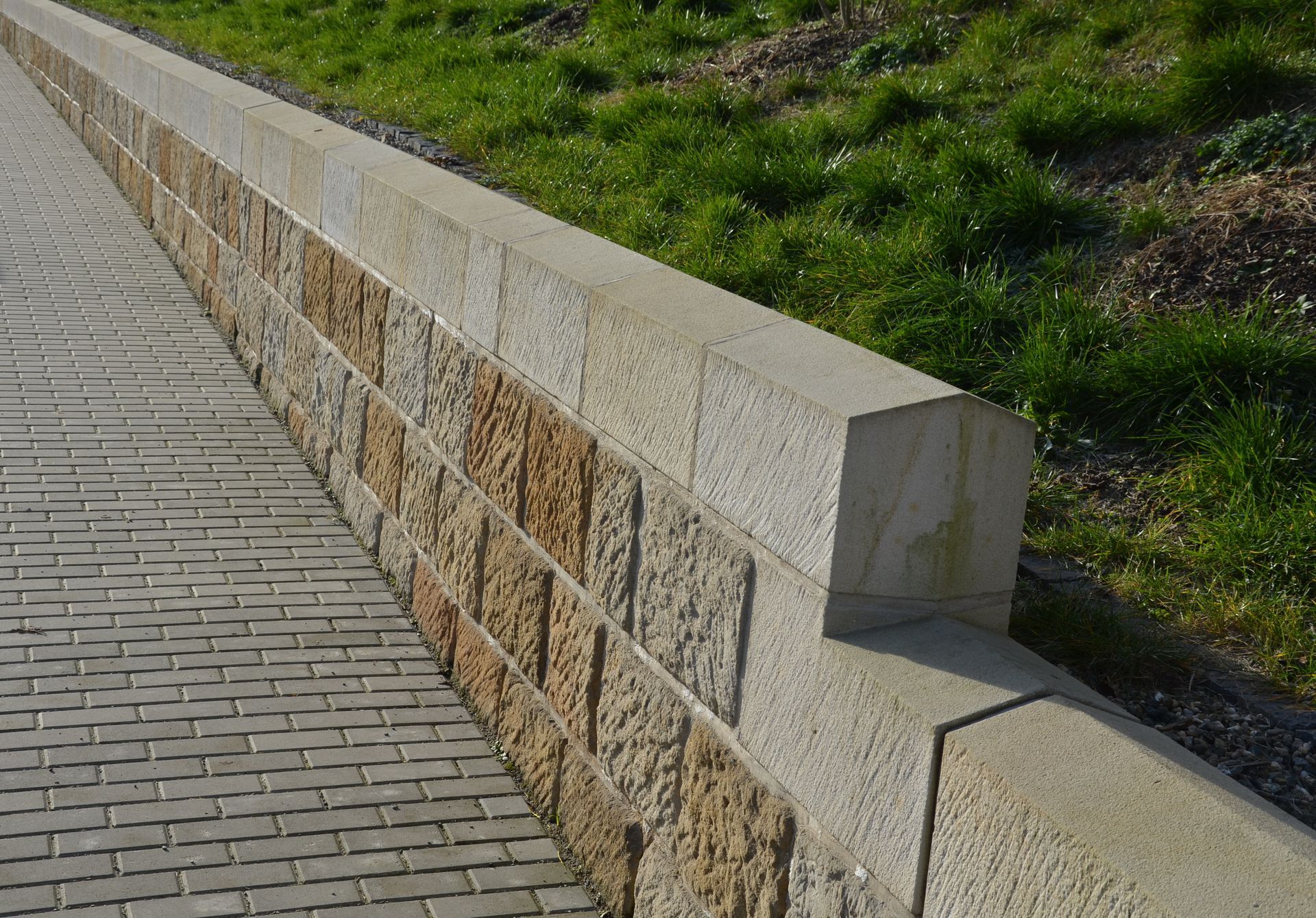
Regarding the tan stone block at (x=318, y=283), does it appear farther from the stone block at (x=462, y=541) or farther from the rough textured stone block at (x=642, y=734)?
the rough textured stone block at (x=642, y=734)

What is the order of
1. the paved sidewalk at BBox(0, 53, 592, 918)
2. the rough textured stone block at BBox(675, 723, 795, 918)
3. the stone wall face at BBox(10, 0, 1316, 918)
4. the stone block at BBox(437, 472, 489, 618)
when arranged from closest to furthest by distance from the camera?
the stone wall face at BBox(10, 0, 1316, 918) → the rough textured stone block at BBox(675, 723, 795, 918) → the paved sidewalk at BBox(0, 53, 592, 918) → the stone block at BBox(437, 472, 489, 618)

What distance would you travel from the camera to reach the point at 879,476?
2387 mm

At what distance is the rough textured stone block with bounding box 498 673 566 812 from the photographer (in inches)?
145

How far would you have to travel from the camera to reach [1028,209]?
435 centimetres

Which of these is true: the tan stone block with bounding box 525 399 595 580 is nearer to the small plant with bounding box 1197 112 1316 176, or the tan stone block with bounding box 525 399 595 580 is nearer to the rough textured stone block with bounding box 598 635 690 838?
the rough textured stone block with bounding box 598 635 690 838

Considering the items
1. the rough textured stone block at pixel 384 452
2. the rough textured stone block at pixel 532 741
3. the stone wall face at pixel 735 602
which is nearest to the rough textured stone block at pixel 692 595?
the stone wall face at pixel 735 602

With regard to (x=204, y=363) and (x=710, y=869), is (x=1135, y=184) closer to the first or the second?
(x=710, y=869)

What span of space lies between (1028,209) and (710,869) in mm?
2562

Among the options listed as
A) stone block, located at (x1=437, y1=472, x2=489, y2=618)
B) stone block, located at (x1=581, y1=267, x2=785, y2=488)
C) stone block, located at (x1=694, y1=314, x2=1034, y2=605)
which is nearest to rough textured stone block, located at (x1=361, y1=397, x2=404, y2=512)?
stone block, located at (x1=437, y1=472, x2=489, y2=618)

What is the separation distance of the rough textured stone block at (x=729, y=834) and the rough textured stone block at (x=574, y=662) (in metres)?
0.54

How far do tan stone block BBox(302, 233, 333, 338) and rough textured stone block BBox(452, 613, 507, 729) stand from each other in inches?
78.9

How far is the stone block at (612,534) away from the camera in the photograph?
3205 millimetres

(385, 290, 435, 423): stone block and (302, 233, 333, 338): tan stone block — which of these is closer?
(385, 290, 435, 423): stone block

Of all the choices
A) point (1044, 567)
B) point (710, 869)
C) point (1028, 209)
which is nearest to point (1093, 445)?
point (1044, 567)
